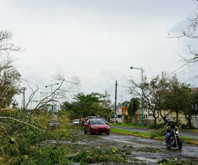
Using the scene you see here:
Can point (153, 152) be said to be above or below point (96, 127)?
below

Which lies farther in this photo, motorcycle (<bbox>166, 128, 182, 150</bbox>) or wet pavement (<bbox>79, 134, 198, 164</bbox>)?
motorcycle (<bbox>166, 128, 182, 150</bbox>)

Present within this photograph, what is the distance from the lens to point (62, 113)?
12.3 m

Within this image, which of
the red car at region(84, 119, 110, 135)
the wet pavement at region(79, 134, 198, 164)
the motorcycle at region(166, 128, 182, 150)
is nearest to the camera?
the wet pavement at region(79, 134, 198, 164)

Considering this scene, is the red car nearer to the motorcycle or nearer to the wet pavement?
the wet pavement

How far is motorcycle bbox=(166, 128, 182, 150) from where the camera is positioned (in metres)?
15.0

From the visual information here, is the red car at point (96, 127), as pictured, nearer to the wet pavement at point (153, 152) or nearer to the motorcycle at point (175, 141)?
the wet pavement at point (153, 152)

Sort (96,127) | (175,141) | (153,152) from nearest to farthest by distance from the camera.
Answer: (153,152) → (175,141) → (96,127)

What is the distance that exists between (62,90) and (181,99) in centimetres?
3156

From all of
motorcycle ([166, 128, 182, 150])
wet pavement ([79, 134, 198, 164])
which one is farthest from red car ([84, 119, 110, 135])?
motorcycle ([166, 128, 182, 150])

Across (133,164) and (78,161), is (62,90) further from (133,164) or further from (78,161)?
(133,164)

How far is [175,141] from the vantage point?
15203 millimetres

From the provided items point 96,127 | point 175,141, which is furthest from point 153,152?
point 96,127

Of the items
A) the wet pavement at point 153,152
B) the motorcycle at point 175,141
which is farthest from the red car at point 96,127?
the motorcycle at point 175,141

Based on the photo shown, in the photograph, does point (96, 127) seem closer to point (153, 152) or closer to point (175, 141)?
point (175, 141)
